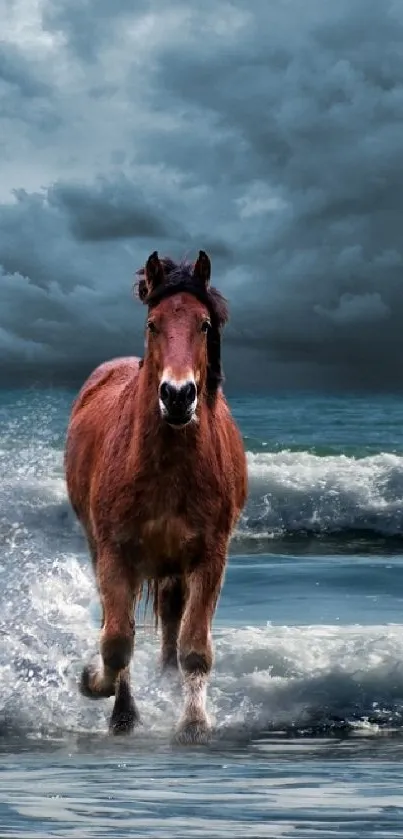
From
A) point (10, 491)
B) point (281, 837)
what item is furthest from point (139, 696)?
point (10, 491)

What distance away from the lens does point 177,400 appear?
676cm

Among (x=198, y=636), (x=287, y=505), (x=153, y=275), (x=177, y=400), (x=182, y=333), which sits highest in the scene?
(x=287, y=505)

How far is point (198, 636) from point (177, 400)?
134cm

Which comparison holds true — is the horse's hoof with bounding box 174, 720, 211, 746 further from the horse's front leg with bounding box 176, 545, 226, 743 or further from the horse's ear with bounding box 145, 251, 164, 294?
the horse's ear with bounding box 145, 251, 164, 294

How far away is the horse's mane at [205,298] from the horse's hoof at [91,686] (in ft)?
5.32

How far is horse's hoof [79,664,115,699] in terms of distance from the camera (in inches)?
322

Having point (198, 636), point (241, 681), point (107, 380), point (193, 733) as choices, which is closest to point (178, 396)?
point (198, 636)

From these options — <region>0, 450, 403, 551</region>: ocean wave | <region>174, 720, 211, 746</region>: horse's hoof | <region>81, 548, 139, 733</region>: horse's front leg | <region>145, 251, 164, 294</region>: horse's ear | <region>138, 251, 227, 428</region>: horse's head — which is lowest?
<region>174, 720, 211, 746</region>: horse's hoof

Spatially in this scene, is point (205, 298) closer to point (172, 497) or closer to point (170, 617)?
point (172, 497)

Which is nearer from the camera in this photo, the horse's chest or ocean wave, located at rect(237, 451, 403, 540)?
the horse's chest

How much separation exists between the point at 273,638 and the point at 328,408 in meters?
33.3

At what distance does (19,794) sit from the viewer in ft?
18.7

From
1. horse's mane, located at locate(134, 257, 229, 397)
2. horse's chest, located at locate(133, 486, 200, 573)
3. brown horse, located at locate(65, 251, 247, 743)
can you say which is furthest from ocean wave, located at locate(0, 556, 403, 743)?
horse's mane, located at locate(134, 257, 229, 397)

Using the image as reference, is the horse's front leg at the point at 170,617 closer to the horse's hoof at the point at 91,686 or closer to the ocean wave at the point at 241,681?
the ocean wave at the point at 241,681
